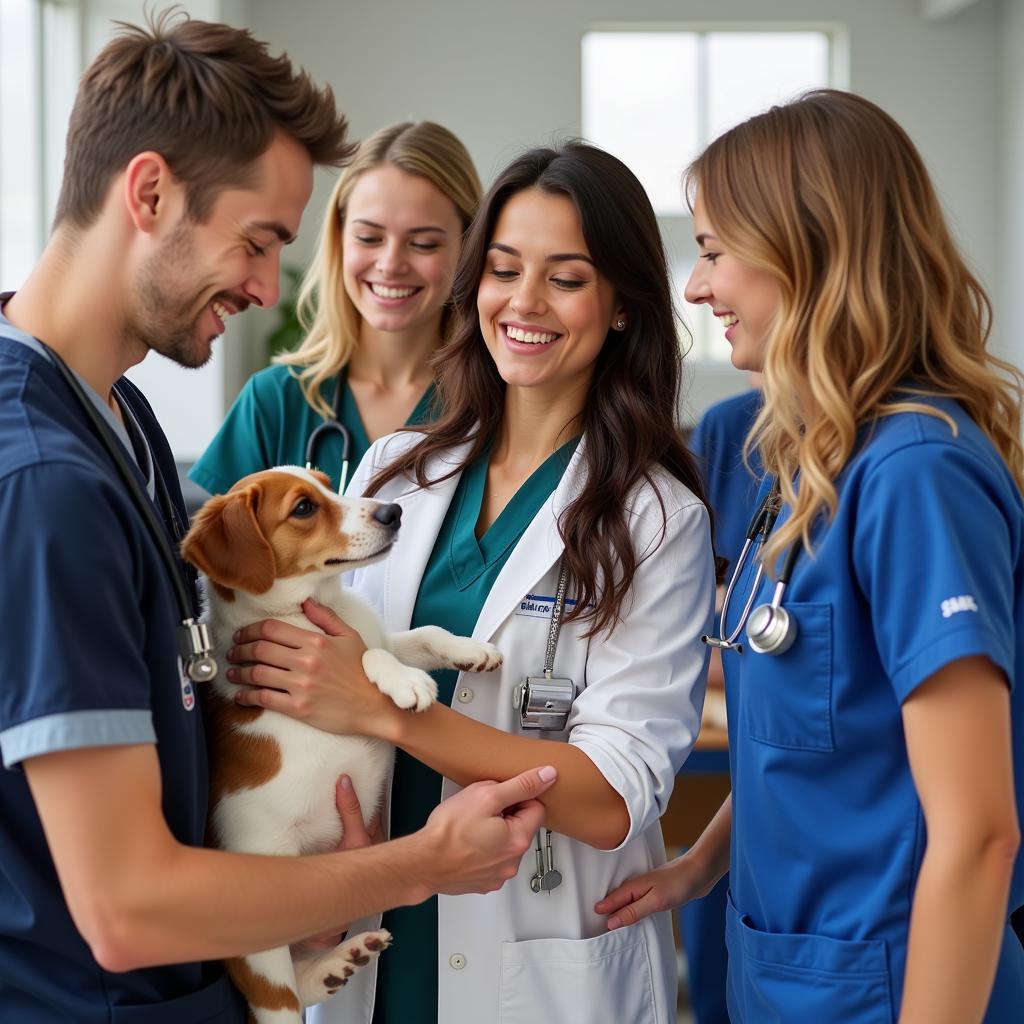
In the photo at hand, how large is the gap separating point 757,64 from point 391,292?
596cm

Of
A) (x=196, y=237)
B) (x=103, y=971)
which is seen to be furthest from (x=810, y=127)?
(x=103, y=971)

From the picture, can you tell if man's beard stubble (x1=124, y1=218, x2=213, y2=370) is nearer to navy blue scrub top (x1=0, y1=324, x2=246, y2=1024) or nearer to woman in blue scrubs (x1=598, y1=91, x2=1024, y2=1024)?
navy blue scrub top (x1=0, y1=324, x2=246, y2=1024)

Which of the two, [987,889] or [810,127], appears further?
[810,127]

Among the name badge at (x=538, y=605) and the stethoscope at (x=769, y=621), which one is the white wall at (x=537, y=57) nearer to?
the name badge at (x=538, y=605)

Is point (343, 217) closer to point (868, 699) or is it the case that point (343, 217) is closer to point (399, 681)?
point (399, 681)

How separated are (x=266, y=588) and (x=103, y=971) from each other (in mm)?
529

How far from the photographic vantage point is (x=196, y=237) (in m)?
1.21

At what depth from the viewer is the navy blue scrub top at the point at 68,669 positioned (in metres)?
1.01

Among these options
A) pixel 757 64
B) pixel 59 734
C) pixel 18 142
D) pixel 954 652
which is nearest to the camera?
pixel 59 734

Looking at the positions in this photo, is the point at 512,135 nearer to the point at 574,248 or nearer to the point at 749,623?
the point at 574,248

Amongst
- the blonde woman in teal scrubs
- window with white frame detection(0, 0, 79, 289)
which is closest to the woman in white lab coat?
the blonde woman in teal scrubs

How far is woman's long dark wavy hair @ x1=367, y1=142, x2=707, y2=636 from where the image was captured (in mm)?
1633

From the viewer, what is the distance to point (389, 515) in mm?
1617

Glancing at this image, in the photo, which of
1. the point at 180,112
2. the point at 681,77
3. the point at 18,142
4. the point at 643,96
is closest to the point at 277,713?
the point at 180,112
